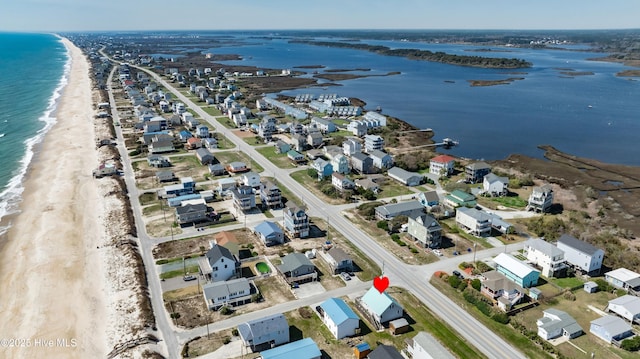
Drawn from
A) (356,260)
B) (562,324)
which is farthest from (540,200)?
(356,260)

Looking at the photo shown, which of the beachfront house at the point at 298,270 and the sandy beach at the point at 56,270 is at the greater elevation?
the beachfront house at the point at 298,270

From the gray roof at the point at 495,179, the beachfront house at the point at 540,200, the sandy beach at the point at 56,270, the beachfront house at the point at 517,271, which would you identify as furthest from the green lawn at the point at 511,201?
the sandy beach at the point at 56,270

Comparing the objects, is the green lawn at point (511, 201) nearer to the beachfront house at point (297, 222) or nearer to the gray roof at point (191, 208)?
the beachfront house at point (297, 222)

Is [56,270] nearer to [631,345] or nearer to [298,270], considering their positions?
[298,270]

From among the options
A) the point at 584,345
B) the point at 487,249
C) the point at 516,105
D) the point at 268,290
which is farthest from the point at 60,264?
the point at 516,105

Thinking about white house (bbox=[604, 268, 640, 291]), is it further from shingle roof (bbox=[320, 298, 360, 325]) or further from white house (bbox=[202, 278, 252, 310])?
white house (bbox=[202, 278, 252, 310])

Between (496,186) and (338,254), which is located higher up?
(496,186)

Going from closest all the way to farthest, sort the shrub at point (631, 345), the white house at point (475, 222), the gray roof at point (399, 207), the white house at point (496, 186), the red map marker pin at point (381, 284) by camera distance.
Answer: the shrub at point (631, 345) → the red map marker pin at point (381, 284) → the white house at point (475, 222) → the gray roof at point (399, 207) → the white house at point (496, 186)
